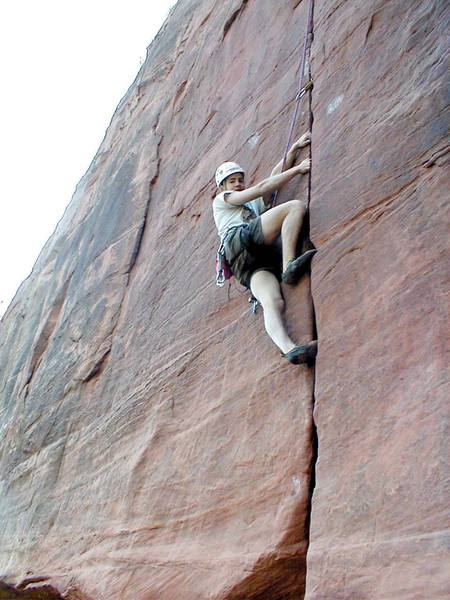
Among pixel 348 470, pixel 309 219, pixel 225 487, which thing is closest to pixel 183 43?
pixel 309 219

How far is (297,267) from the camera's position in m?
5.08

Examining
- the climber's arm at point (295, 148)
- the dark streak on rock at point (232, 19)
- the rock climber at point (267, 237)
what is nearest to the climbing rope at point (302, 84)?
the climber's arm at point (295, 148)

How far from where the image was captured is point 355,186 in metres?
4.91

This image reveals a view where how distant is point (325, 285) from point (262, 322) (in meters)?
0.87

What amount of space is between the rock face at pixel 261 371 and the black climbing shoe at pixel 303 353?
0.39ft

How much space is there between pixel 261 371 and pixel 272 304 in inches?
20.8

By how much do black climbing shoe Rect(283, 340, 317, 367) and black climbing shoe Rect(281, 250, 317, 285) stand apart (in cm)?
70

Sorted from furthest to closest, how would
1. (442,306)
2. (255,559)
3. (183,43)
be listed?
(183,43) → (255,559) → (442,306)

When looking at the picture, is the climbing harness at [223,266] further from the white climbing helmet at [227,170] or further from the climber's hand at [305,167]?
the climber's hand at [305,167]

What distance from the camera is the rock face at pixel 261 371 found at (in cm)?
375

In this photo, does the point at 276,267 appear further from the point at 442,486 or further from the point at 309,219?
the point at 442,486

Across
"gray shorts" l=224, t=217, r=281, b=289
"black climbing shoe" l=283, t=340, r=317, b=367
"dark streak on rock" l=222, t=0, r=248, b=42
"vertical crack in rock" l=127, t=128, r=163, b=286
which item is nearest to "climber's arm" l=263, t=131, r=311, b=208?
"gray shorts" l=224, t=217, r=281, b=289

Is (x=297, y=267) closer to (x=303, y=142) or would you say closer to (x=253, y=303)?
(x=253, y=303)

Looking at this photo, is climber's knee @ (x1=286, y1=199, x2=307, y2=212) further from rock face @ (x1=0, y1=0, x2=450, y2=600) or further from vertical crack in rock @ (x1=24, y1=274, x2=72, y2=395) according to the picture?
vertical crack in rock @ (x1=24, y1=274, x2=72, y2=395)
